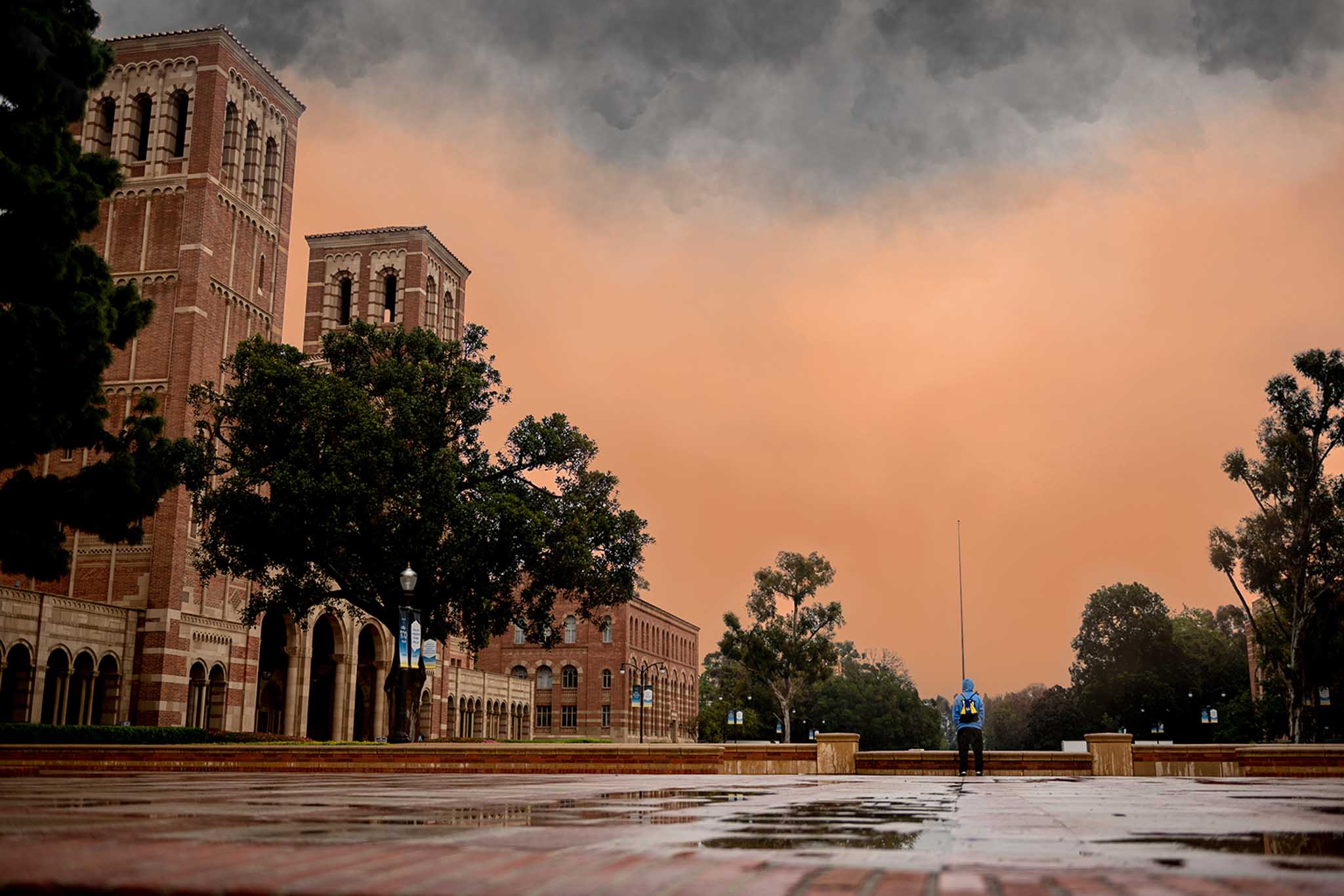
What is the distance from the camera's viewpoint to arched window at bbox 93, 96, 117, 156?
4656cm

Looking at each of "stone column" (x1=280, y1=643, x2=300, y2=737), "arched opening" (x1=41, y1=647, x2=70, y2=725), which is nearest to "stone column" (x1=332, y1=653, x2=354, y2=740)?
"stone column" (x1=280, y1=643, x2=300, y2=737)

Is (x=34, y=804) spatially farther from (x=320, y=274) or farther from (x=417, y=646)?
(x=320, y=274)

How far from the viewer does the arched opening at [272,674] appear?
48.3 metres

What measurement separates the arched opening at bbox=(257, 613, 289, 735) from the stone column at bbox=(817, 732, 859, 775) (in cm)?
3397

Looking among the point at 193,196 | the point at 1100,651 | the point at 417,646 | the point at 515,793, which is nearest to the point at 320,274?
the point at 193,196

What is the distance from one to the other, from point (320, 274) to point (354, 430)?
40.0 m

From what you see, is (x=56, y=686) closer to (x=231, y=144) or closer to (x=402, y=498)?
(x=402, y=498)

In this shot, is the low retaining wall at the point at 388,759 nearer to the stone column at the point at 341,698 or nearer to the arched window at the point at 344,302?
the stone column at the point at 341,698

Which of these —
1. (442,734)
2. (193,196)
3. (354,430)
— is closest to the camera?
(354,430)

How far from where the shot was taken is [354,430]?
28.8 metres

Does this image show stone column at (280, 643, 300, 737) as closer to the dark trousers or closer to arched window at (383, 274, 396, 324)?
arched window at (383, 274, 396, 324)

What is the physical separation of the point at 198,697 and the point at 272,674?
315 inches

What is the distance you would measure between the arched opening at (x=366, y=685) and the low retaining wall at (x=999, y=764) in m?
39.3

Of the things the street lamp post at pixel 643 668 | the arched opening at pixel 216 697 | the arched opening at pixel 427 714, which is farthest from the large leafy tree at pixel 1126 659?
the arched opening at pixel 216 697
